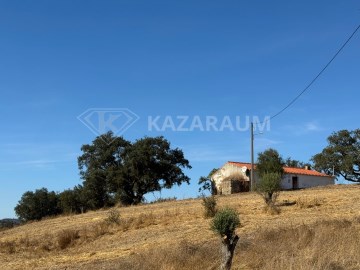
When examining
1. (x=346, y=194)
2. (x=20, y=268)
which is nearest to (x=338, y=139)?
(x=346, y=194)

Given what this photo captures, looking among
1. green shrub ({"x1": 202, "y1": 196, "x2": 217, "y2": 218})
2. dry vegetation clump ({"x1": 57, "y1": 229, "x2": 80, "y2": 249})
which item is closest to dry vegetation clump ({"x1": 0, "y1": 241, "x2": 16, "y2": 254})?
dry vegetation clump ({"x1": 57, "y1": 229, "x2": 80, "y2": 249})

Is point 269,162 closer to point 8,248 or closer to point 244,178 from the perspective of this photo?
point 244,178

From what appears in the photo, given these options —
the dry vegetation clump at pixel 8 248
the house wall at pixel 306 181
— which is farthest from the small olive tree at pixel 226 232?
the house wall at pixel 306 181

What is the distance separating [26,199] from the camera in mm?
66438

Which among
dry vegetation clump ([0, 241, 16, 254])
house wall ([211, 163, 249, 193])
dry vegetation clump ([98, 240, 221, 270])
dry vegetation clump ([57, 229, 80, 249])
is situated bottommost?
dry vegetation clump ([0, 241, 16, 254])

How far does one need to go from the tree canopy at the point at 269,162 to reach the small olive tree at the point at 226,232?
111ft

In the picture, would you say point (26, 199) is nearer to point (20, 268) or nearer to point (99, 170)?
point (99, 170)

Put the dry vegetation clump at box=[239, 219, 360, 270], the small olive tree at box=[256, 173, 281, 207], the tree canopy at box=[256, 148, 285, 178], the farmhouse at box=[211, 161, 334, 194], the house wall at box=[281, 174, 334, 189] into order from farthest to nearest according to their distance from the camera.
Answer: the house wall at box=[281, 174, 334, 189] → the farmhouse at box=[211, 161, 334, 194] → the tree canopy at box=[256, 148, 285, 178] → the small olive tree at box=[256, 173, 281, 207] → the dry vegetation clump at box=[239, 219, 360, 270]

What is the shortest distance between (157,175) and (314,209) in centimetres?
3364

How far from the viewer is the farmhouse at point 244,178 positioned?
156 ft

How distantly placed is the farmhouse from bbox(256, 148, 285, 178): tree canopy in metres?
1.91

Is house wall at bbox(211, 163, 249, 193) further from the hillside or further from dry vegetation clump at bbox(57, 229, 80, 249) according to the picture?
dry vegetation clump at bbox(57, 229, 80, 249)

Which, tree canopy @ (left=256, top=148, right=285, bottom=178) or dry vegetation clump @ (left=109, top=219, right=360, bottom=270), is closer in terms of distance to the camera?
dry vegetation clump @ (left=109, top=219, right=360, bottom=270)

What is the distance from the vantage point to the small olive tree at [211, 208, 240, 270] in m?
9.20
